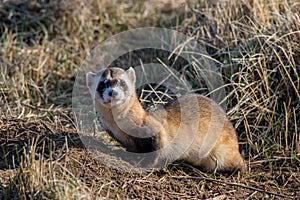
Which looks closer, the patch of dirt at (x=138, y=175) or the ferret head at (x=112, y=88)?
the ferret head at (x=112, y=88)

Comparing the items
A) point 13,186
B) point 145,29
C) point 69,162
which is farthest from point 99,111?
point 145,29

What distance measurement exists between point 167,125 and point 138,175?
0.44 m

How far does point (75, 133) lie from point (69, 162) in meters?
0.61

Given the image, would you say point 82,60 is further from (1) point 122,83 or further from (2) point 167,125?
(1) point 122,83

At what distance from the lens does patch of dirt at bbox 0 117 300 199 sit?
14.4 ft

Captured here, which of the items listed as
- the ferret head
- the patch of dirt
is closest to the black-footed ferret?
the ferret head

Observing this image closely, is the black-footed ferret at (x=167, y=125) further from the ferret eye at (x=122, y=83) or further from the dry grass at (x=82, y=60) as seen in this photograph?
the dry grass at (x=82, y=60)

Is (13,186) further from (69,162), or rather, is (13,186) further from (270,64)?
(270,64)

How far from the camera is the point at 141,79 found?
648cm

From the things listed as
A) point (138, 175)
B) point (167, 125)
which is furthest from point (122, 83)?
point (138, 175)

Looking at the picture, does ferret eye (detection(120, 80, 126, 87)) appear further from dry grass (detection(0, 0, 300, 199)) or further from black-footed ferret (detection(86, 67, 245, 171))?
dry grass (detection(0, 0, 300, 199))

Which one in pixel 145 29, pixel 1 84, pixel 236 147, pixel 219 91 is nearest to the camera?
pixel 236 147

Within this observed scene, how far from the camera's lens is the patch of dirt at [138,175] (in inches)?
172

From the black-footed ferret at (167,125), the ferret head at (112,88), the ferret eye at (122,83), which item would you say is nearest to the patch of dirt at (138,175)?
the black-footed ferret at (167,125)
